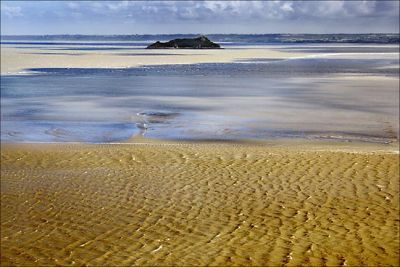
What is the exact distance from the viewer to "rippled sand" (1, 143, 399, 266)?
293 inches

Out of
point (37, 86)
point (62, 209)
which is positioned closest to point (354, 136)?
point (62, 209)

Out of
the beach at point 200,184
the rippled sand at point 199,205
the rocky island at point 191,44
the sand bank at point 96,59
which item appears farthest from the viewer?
the rocky island at point 191,44

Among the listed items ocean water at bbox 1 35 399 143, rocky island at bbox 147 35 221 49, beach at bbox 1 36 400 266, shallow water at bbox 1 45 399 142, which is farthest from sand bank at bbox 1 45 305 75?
rocky island at bbox 147 35 221 49

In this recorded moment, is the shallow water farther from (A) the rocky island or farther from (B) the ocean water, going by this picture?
(A) the rocky island

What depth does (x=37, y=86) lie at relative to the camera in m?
28.5

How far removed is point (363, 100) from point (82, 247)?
1730 centimetres

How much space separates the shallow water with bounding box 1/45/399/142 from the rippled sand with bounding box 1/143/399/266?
88.7 inches

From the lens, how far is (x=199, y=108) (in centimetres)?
2075

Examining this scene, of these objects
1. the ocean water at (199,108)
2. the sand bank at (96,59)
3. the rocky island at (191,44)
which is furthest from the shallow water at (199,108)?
the rocky island at (191,44)

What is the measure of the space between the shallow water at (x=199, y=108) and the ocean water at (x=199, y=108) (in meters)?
0.03

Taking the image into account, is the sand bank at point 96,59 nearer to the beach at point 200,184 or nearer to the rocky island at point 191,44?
the beach at point 200,184

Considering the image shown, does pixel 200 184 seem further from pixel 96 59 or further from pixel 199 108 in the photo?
pixel 96 59

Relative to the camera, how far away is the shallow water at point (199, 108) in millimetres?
15734

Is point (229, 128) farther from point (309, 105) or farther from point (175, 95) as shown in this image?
point (175, 95)
